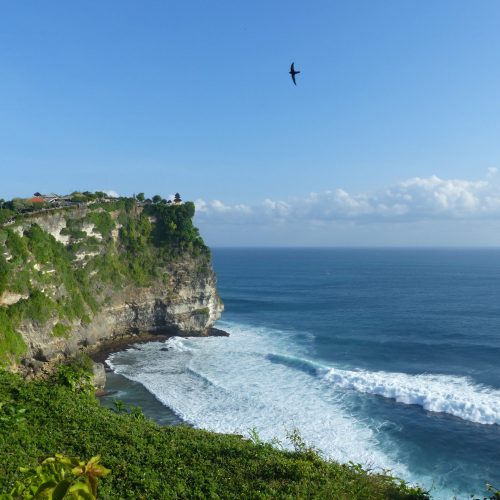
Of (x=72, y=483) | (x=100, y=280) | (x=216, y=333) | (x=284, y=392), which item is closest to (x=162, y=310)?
(x=216, y=333)

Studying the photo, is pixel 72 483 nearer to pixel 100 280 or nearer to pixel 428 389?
pixel 428 389

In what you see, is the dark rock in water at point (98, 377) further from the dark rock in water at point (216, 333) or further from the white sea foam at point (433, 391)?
the dark rock in water at point (216, 333)

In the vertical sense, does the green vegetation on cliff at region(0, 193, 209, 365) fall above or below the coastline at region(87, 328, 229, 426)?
above

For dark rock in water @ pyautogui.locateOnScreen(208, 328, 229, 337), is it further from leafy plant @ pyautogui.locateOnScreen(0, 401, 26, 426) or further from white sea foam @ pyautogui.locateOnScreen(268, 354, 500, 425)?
leafy plant @ pyautogui.locateOnScreen(0, 401, 26, 426)

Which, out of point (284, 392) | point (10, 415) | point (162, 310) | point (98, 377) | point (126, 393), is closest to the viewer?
point (10, 415)

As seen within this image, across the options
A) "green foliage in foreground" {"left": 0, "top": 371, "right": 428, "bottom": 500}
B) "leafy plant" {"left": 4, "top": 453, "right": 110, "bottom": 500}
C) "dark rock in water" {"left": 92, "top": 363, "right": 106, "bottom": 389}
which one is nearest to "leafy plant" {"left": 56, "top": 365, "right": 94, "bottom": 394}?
"green foliage in foreground" {"left": 0, "top": 371, "right": 428, "bottom": 500}

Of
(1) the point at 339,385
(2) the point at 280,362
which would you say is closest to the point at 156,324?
(2) the point at 280,362
